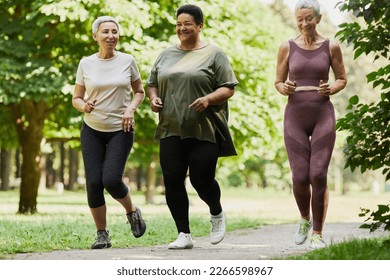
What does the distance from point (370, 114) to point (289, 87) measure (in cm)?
85

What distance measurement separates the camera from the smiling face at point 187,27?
26.8 feet

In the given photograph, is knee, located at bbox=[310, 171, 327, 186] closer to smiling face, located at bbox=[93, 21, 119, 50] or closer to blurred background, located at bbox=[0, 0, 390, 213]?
smiling face, located at bbox=[93, 21, 119, 50]

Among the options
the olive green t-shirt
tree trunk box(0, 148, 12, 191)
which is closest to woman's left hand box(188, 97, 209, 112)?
the olive green t-shirt

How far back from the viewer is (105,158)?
857 centimetres

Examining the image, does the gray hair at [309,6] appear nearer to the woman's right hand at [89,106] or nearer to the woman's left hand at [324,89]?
the woman's left hand at [324,89]

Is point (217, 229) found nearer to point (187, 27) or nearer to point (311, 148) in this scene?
point (311, 148)

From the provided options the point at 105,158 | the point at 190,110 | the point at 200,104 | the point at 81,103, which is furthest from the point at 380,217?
the point at 81,103

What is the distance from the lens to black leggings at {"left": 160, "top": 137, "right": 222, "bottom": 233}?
27.3 ft

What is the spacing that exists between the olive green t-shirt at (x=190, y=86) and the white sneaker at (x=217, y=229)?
83 centimetres

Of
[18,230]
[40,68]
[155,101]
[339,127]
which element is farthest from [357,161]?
[40,68]


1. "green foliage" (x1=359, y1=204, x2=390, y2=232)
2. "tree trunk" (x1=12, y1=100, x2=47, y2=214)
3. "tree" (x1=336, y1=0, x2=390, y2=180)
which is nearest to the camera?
"green foliage" (x1=359, y1=204, x2=390, y2=232)

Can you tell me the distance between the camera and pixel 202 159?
27.2ft

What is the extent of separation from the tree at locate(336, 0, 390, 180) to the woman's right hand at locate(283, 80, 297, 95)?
65 cm

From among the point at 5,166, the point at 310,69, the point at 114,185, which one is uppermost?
the point at 310,69
